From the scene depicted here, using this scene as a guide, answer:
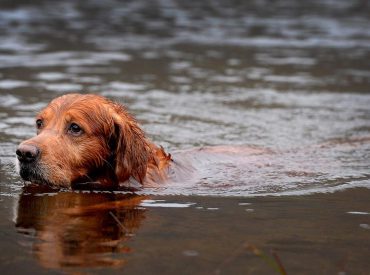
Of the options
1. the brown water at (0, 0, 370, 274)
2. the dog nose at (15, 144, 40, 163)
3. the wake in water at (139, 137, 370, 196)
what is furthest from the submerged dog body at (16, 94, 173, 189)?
the wake in water at (139, 137, 370, 196)

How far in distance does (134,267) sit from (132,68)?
406 inches

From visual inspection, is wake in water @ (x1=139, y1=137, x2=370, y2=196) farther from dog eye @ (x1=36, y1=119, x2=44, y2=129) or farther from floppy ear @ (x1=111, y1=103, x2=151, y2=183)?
dog eye @ (x1=36, y1=119, x2=44, y2=129)

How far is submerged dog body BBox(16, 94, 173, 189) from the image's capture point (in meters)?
6.50

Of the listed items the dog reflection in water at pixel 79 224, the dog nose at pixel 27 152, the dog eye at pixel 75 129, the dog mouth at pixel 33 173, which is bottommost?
the dog reflection in water at pixel 79 224

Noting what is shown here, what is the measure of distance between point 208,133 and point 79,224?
4700mm

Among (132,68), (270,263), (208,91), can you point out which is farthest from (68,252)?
(132,68)

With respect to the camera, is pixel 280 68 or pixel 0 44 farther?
pixel 0 44

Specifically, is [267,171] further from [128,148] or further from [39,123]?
[39,123]

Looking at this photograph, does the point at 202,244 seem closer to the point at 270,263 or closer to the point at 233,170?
the point at 270,263

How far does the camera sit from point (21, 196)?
272 inches

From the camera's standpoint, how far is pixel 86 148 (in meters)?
6.76

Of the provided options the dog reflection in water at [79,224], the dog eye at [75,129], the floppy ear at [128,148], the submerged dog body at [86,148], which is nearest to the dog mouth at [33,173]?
the submerged dog body at [86,148]

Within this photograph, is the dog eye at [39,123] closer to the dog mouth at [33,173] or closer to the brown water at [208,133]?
the dog mouth at [33,173]

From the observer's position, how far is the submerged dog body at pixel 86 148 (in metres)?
6.50
